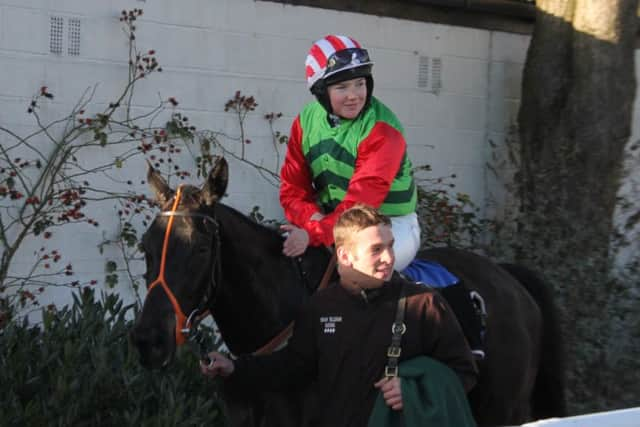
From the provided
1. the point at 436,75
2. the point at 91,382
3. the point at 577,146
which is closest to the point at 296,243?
the point at 91,382

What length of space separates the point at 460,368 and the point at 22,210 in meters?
3.87

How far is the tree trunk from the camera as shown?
Answer: 759cm

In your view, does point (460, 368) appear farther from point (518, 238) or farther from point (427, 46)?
point (427, 46)

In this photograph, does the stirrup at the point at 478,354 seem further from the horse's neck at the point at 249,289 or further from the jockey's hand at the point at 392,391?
the jockey's hand at the point at 392,391

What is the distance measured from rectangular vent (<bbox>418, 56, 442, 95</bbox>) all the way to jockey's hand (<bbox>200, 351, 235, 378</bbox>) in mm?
5094

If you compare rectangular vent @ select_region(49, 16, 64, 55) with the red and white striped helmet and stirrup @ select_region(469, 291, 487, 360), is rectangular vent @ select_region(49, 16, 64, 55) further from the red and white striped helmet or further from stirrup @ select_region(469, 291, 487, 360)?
stirrup @ select_region(469, 291, 487, 360)

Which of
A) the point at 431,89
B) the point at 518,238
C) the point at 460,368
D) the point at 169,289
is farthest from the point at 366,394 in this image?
the point at 431,89

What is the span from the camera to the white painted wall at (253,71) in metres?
6.79

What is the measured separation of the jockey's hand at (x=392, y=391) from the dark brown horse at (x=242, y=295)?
0.75 m

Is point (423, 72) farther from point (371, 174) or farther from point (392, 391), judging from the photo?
point (392, 391)

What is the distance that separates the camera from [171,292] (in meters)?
3.92

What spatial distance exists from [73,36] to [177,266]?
337 cm

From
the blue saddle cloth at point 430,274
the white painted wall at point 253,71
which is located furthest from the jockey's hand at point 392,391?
the white painted wall at point 253,71

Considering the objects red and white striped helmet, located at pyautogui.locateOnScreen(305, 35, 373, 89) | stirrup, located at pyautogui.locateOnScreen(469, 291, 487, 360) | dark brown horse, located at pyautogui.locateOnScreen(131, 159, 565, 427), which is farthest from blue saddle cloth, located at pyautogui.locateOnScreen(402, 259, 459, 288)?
red and white striped helmet, located at pyautogui.locateOnScreen(305, 35, 373, 89)
